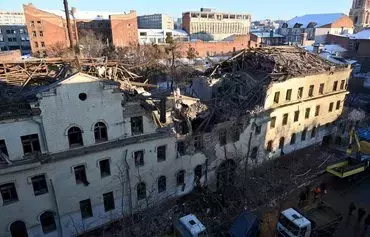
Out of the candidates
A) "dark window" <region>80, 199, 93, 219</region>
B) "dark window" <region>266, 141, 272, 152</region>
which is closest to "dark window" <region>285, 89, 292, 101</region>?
"dark window" <region>266, 141, 272, 152</region>

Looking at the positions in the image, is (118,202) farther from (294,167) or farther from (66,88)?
(294,167)

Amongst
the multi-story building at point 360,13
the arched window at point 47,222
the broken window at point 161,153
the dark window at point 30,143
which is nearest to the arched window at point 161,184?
the broken window at point 161,153

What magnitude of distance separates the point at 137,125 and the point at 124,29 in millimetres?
77238

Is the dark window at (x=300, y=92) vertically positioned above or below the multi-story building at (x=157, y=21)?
below

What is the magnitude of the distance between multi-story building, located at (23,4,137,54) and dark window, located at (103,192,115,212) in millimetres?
66319

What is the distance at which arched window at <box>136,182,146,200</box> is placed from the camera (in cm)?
2469

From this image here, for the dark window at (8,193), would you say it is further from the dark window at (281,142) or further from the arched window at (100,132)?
the dark window at (281,142)

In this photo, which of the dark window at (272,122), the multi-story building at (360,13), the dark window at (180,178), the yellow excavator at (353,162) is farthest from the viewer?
the multi-story building at (360,13)

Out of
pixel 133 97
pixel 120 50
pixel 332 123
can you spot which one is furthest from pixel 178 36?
pixel 133 97

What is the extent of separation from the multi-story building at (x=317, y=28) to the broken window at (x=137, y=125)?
99.2 meters

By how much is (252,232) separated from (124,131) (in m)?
13.0

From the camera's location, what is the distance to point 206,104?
30.0m

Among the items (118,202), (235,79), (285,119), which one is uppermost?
(235,79)

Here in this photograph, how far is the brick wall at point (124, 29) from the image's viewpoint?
89.8 meters
